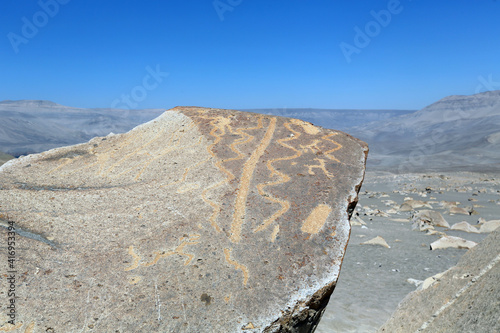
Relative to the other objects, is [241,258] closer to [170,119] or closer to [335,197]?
[335,197]

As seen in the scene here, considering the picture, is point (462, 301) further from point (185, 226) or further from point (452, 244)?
point (452, 244)

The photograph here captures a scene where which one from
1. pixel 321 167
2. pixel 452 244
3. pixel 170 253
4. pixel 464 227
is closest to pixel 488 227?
pixel 464 227

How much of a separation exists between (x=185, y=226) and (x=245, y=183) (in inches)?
40.2

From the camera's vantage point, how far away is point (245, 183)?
183 inches

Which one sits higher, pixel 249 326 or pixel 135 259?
pixel 135 259

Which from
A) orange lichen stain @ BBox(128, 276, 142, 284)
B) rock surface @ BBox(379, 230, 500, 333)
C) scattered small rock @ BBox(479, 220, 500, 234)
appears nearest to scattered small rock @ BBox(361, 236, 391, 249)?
scattered small rock @ BBox(479, 220, 500, 234)

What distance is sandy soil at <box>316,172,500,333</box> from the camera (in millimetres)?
5430

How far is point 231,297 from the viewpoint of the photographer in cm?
313

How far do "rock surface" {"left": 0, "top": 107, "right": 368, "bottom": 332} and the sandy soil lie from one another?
1902mm

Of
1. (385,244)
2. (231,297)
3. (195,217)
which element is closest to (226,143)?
(195,217)

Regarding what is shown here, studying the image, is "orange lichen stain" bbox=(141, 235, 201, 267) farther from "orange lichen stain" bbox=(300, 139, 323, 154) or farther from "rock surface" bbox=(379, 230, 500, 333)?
"orange lichen stain" bbox=(300, 139, 323, 154)

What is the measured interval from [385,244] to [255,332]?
633cm

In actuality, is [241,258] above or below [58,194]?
below

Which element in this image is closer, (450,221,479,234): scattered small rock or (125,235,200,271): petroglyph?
(125,235,200,271): petroglyph
